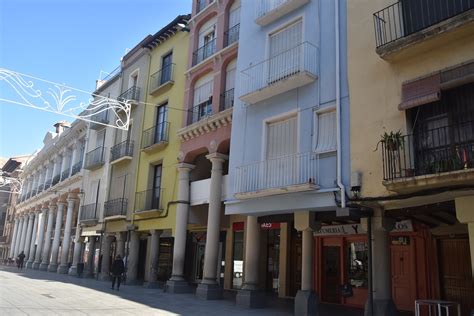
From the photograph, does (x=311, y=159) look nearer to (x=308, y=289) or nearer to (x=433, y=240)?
(x=308, y=289)

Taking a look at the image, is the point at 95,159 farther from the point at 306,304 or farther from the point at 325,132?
the point at 306,304

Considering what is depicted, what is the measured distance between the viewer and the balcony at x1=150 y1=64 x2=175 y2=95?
2236cm

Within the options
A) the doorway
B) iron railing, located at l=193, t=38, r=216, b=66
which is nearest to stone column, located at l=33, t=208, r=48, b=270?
iron railing, located at l=193, t=38, r=216, b=66

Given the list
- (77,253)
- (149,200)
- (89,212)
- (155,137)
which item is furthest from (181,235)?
(77,253)

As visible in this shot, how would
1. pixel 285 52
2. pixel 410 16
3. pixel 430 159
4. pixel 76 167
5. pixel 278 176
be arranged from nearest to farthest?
pixel 430 159, pixel 410 16, pixel 278 176, pixel 285 52, pixel 76 167

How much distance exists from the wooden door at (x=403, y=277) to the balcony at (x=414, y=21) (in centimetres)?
682

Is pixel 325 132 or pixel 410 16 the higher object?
pixel 410 16

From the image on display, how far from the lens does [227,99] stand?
18.1 m

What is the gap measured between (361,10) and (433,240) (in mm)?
7257

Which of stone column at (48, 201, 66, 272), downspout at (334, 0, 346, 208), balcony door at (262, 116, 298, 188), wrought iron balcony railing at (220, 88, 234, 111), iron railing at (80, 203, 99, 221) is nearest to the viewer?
downspout at (334, 0, 346, 208)

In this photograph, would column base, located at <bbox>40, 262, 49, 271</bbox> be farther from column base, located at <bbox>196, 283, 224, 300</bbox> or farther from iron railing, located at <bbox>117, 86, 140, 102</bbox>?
column base, located at <bbox>196, 283, 224, 300</bbox>

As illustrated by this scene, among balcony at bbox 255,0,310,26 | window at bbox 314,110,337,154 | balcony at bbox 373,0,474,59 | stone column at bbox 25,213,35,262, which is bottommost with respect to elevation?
stone column at bbox 25,213,35,262

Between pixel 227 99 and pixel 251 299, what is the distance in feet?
26.4

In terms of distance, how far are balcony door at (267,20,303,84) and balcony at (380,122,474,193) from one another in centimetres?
439
